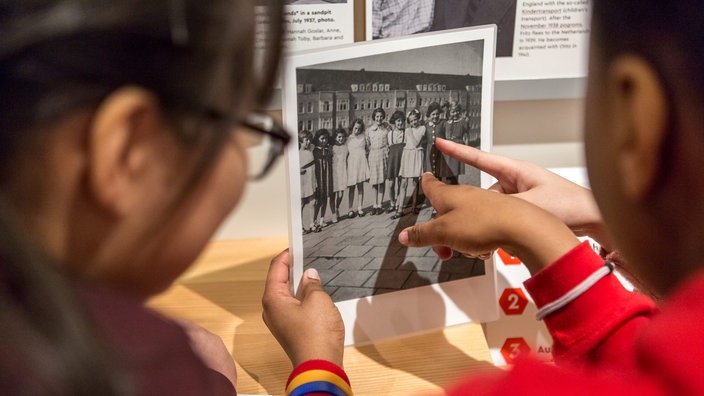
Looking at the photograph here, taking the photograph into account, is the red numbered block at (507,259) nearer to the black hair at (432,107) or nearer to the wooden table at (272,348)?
the wooden table at (272,348)

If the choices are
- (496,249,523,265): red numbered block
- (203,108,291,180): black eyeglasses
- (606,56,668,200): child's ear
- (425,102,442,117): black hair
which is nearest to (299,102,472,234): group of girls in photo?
(425,102,442,117): black hair

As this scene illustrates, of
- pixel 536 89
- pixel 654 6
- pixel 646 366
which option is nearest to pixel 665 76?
pixel 654 6

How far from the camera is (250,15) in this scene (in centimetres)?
33

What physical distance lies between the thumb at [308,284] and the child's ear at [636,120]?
15.6 inches

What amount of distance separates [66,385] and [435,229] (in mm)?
434

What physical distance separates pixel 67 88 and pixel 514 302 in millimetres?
637

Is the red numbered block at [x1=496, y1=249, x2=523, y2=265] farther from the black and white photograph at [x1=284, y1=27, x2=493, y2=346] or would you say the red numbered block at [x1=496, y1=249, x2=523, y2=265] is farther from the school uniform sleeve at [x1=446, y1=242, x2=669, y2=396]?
the school uniform sleeve at [x1=446, y1=242, x2=669, y2=396]

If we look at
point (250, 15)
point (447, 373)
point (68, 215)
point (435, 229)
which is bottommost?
point (447, 373)

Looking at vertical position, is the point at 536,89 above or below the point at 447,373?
above

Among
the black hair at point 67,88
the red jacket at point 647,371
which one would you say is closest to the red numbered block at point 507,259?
the red jacket at point 647,371

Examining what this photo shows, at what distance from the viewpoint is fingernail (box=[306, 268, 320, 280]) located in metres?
0.70

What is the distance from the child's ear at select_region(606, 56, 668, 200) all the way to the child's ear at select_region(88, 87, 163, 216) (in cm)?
27

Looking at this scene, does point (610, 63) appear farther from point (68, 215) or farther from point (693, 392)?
point (68, 215)

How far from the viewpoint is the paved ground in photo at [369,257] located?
0.71 m
